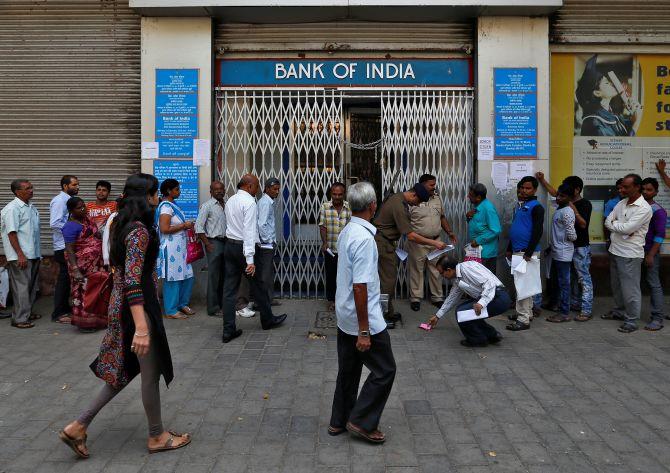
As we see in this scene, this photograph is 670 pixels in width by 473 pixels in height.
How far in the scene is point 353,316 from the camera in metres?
3.81

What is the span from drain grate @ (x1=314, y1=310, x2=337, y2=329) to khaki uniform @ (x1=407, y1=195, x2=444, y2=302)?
1.16m

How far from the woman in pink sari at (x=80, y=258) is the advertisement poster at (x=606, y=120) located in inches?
246

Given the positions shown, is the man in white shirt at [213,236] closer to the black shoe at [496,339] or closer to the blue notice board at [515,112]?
the black shoe at [496,339]

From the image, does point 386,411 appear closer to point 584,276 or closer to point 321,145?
point 584,276

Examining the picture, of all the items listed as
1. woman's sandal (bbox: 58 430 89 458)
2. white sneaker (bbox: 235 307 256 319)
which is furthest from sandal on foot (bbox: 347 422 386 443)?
white sneaker (bbox: 235 307 256 319)

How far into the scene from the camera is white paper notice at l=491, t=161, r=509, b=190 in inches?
312

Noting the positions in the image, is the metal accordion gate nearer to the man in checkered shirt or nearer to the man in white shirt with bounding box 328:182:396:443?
the man in checkered shirt

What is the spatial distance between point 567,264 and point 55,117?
7229mm

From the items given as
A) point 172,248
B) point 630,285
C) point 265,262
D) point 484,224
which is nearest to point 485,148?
point 484,224

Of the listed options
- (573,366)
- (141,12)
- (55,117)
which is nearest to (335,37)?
(141,12)

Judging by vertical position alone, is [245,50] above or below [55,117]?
above

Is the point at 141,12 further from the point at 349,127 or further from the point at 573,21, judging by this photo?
the point at 573,21

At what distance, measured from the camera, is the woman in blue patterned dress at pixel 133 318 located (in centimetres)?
353

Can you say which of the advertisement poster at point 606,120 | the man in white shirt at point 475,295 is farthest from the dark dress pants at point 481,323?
the advertisement poster at point 606,120
